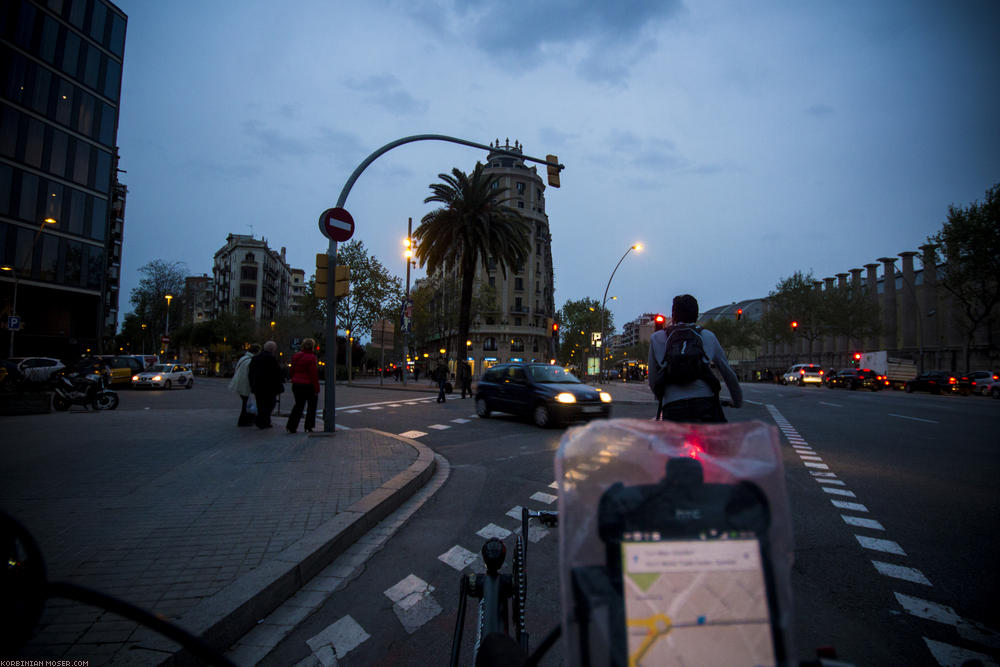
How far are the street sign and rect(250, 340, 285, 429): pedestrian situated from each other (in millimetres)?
2664

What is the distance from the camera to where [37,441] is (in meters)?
8.24

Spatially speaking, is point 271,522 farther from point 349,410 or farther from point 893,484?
point 349,410

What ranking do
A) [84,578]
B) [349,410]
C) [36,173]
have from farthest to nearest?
[36,173] < [349,410] < [84,578]

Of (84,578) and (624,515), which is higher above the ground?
(624,515)

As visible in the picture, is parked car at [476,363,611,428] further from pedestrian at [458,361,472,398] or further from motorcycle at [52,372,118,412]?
motorcycle at [52,372,118,412]

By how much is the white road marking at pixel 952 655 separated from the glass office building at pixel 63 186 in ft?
127

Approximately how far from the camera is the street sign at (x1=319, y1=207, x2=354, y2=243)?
30.7 ft

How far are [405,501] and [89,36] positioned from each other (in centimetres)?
4400

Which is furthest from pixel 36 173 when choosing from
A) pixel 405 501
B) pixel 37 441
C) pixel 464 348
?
pixel 405 501

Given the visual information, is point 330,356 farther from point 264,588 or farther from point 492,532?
point 264,588

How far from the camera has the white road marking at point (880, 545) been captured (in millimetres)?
4102

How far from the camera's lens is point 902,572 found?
368 centimetres

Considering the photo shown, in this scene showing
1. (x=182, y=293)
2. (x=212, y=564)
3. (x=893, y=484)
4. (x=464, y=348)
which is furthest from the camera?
(x=182, y=293)

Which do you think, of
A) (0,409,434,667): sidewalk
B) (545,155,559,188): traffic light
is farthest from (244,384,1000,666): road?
(545,155,559,188): traffic light
